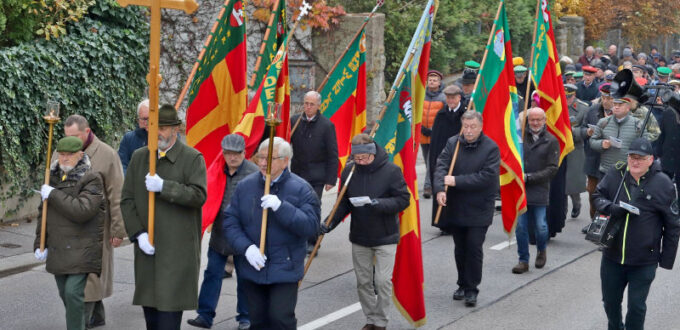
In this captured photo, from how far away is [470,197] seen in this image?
9352 mm

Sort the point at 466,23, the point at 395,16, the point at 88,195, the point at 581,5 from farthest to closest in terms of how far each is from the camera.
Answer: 1. the point at 581,5
2. the point at 466,23
3. the point at 395,16
4. the point at 88,195

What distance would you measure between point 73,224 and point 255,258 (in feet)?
5.57

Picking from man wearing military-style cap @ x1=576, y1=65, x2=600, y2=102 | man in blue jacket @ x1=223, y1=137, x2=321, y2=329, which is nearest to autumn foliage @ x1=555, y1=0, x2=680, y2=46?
man wearing military-style cap @ x1=576, y1=65, x2=600, y2=102

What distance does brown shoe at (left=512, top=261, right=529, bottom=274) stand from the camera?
10.7 m

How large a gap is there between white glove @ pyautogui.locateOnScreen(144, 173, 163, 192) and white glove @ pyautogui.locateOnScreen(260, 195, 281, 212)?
0.69m

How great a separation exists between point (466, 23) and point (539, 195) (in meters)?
12.5

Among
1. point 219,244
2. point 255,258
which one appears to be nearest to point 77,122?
point 219,244

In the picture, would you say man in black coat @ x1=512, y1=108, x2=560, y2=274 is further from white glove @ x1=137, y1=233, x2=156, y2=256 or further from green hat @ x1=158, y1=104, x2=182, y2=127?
white glove @ x1=137, y1=233, x2=156, y2=256

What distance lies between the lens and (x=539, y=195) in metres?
11.0

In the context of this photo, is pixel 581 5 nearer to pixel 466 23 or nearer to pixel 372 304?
pixel 466 23

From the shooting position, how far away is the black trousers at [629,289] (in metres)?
7.71

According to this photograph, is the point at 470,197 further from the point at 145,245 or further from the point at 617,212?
the point at 145,245

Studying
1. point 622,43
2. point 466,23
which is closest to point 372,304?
point 466,23

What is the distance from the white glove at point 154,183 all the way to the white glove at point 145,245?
37 centimetres
